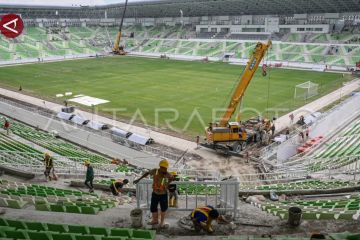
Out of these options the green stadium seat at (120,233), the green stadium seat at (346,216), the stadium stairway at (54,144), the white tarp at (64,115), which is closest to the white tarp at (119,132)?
the stadium stairway at (54,144)

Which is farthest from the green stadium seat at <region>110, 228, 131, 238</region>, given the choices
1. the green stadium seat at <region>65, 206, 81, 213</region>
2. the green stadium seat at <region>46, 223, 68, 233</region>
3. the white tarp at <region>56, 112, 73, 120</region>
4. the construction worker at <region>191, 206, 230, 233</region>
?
the white tarp at <region>56, 112, 73, 120</region>

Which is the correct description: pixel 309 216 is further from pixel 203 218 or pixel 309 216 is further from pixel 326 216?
pixel 203 218

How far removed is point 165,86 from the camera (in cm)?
4900

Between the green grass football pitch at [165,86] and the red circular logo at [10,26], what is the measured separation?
21320 mm

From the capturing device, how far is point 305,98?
41.3 metres

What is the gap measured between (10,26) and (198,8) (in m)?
93.6

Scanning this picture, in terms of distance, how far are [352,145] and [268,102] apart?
16.9 m

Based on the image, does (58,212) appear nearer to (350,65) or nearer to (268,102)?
(268,102)

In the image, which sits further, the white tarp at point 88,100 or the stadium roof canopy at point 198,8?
the stadium roof canopy at point 198,8

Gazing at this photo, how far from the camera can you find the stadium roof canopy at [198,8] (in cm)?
7931

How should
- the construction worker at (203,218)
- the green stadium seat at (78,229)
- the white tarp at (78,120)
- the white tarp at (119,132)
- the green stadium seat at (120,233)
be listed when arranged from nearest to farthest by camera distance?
the green stadium seat at (120,233) → the green stadium seat at (78,229) → the construction worker at (203,218) → the white tarp at (119,132) → the white tarp at (78,120)

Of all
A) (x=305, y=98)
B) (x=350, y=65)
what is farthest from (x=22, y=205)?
(x=350, y=65)

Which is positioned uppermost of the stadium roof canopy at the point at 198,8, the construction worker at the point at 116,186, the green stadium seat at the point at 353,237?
the stadium roof canopy at the point at 198,8

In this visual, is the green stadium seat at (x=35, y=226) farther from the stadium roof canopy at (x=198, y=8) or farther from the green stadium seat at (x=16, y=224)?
the stadium roof canopy at (x=198, y=8)
